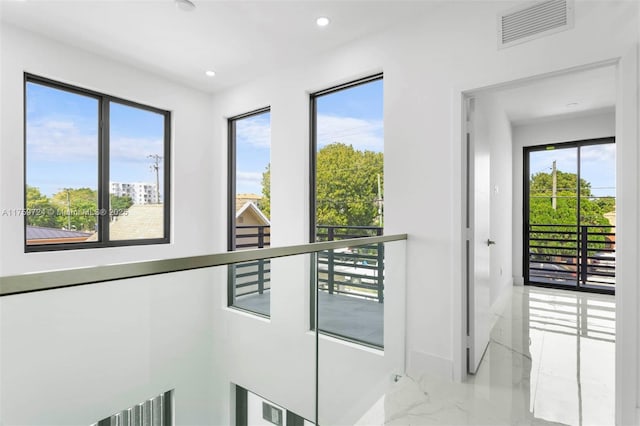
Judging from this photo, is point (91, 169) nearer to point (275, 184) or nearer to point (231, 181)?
point (231, 181)

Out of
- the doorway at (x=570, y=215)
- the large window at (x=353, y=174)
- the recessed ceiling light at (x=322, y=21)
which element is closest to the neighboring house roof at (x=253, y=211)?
the large window at (x=353, y=174)

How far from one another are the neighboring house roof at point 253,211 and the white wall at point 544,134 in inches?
162

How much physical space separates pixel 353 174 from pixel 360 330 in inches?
60.3

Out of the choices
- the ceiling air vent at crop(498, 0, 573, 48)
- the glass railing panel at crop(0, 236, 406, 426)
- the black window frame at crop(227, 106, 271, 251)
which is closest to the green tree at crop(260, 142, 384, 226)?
the glass railing panel at crop(0, 236, 406, 426)

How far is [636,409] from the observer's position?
5.64ft

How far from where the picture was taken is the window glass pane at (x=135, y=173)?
139 inches

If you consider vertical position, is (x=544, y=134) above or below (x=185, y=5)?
below

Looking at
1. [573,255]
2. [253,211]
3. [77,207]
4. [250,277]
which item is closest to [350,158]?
[253,211]

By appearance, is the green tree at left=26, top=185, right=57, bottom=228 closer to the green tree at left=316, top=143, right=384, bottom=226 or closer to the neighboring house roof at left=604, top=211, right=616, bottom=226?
the green tree at left=316, top=143, right=384, bottom=226

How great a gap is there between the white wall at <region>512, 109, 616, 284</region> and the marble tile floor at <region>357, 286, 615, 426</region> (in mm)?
2191

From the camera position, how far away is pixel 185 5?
97.1 inches

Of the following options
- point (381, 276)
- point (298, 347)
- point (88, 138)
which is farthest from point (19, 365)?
point (88, 138)

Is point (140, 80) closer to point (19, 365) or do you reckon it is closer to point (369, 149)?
point (369, 149)

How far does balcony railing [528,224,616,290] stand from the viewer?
15.6 feet
